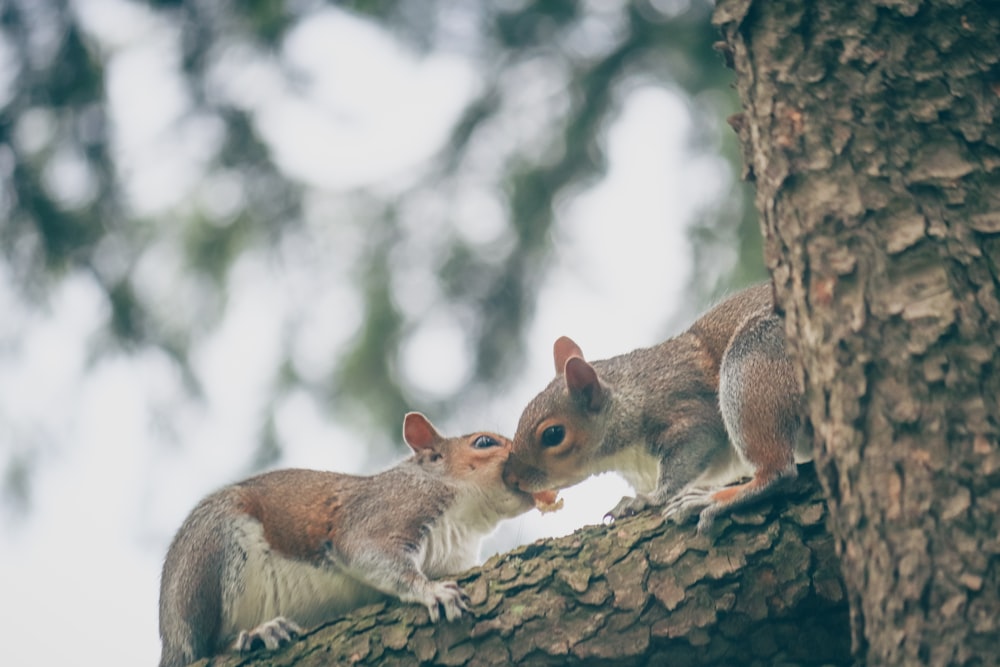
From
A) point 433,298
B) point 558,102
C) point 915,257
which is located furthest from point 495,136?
point 915,257

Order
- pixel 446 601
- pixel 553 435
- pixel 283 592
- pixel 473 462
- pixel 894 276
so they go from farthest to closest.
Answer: pixel 473 462
pixel 553 435
pixel 283 592
pixel 446 601
pixel 894 276

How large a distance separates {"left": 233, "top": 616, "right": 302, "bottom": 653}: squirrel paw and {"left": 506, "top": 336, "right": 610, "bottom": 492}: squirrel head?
0.90 metres

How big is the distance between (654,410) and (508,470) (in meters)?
0.52

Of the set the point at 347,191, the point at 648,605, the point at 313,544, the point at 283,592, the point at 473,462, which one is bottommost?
the point at 648,605

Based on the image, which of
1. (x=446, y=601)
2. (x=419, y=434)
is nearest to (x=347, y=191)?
(x=419, y=434)

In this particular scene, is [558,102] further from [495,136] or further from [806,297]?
[806,297]

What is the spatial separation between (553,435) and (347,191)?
6.00 feet

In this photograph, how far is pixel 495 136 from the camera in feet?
15.3

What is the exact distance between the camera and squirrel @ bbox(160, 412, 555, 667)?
129 inches

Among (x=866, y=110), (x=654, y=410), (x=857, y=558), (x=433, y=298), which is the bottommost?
(x=857, y=558)

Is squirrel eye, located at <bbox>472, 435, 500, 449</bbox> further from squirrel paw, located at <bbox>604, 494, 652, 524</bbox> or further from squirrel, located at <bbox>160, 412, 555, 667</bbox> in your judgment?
squirrel paw, located at <bbox>604, 494, 652, 524</bbox>

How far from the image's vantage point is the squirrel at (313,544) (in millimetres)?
3275

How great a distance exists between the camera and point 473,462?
373 centimetres

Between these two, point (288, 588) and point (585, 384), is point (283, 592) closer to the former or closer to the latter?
point (288, 588)
